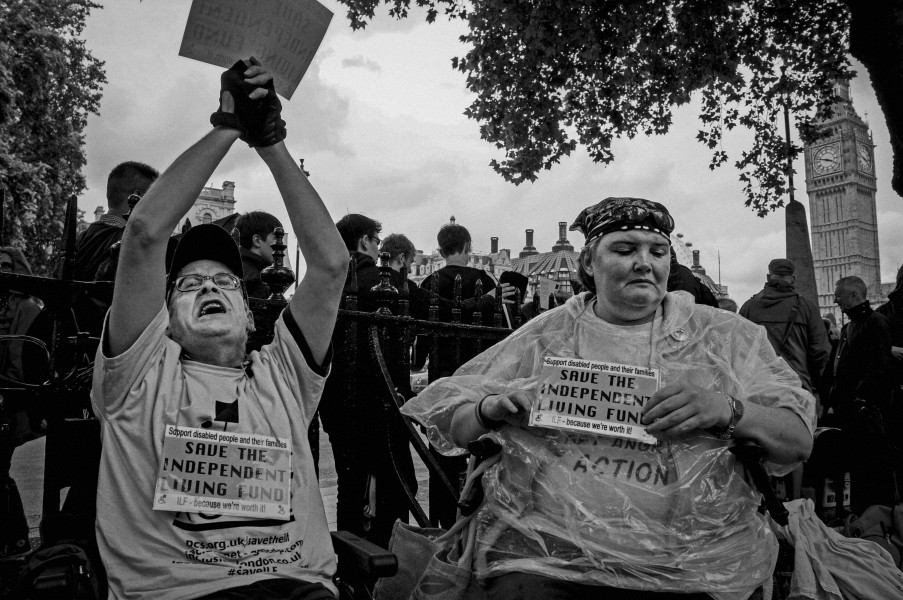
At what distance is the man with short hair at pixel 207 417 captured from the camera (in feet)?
6.12

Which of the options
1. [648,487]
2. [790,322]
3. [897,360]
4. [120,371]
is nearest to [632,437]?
[648,487]

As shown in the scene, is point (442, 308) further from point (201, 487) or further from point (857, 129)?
point (857, 129)

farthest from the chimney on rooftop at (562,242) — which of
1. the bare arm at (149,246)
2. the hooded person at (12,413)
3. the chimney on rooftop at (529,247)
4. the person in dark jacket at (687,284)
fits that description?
the bare arm at (149,246)

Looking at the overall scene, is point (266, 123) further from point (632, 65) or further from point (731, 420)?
point (632, 65)

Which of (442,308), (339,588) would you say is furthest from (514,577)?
(442,308)

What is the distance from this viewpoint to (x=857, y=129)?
8500cm

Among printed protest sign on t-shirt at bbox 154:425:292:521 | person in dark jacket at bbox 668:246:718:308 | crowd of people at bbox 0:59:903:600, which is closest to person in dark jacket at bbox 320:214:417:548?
crowd of people at bbox 0:59:903:600

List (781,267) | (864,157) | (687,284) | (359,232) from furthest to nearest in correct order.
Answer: (864,157) < (781,267) < (687,284) < (359,232)

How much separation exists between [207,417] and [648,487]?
1368 mm

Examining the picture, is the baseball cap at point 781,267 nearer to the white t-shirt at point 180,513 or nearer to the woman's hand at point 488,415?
the woman's hand at point 488,415

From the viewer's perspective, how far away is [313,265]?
7.45 ft

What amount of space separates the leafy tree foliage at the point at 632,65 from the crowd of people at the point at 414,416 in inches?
302

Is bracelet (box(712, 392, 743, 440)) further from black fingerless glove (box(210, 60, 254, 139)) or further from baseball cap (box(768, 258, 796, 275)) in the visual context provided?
baseball cap (box(768, 258, 796, 275))

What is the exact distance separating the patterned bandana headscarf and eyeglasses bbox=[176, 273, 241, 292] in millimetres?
1345
